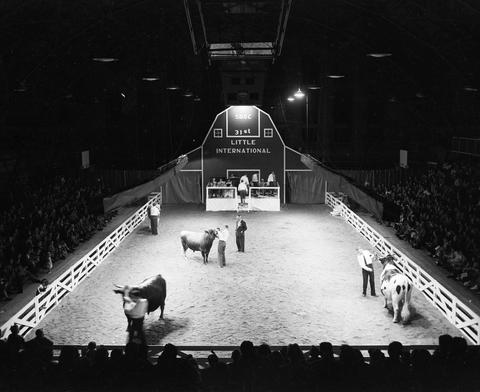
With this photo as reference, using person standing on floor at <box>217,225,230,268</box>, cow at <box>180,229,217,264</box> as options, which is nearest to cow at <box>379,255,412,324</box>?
person standing on floor at <box>217,225,230,268</box>

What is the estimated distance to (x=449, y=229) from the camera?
19.2 metres

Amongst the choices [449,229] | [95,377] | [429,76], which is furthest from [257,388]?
[429,76]

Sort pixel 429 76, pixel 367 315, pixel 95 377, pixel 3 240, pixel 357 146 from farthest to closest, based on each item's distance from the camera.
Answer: pixel 357 146 → pixel 429 76 → pixel 3 240 → pixel 367 315 → pixel 95 377

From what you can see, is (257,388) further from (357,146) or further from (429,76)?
(357,146)

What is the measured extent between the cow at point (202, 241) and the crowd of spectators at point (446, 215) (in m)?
7.07

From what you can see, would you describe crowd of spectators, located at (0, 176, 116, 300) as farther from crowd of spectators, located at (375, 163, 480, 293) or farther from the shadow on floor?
crowd of spectators, located at (375, 163, 480, 293)

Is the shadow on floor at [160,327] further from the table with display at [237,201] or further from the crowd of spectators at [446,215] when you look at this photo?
the table with display at [237,201]

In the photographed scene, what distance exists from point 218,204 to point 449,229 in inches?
528

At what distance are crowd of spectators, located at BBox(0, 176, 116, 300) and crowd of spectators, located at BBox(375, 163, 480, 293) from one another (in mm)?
10113

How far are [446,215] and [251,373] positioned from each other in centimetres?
1411

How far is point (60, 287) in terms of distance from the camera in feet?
48.8

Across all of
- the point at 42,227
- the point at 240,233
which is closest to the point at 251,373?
the point at 240,233

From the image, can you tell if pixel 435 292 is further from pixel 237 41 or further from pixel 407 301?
pixel 237 41

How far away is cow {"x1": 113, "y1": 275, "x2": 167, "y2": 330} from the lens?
11797mm
